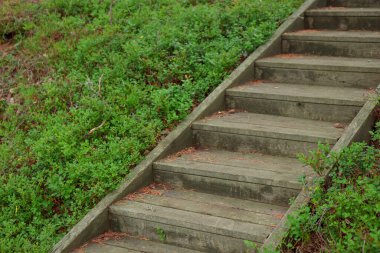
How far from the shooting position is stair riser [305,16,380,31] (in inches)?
277

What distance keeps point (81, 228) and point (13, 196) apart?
2.80 ft

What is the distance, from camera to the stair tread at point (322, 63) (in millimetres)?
6008

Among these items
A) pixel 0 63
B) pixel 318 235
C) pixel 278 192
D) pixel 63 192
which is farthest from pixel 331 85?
pixel 0 63

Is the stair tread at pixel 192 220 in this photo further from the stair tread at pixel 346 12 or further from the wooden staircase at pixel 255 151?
the stair tread at pixel 346 12

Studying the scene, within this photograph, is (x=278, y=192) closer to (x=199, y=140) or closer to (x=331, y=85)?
(x=199, y=140)

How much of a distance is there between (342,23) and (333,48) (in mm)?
744

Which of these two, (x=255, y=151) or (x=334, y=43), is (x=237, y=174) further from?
(x=334, y=43)

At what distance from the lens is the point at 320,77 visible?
20.5 feet

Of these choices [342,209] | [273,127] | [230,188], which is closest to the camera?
[342,209]

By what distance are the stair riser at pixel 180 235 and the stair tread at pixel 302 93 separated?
6.72 ft

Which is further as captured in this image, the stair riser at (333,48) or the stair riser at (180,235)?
the stair riser at (333,48)

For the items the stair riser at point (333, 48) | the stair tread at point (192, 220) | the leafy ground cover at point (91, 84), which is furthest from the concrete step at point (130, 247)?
the stair riser at point (333, 48)

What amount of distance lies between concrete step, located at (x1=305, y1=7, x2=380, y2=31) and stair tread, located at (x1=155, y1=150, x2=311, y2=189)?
286 cm

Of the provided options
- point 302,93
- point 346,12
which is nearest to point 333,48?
point 346,12
